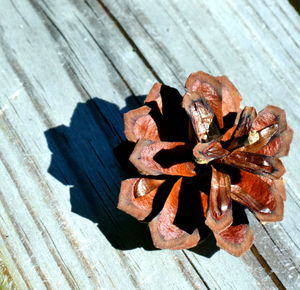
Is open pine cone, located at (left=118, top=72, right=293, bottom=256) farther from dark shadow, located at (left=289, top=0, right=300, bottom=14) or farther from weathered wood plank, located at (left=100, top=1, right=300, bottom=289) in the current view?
dark shadow, located at (left=289, top=0, right=300, bottom=14)

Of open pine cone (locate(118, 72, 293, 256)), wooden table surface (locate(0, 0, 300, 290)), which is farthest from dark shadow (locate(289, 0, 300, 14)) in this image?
open pine cone (locate(118, 72, 293, 256))

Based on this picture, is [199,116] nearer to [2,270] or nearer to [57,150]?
[57,150]

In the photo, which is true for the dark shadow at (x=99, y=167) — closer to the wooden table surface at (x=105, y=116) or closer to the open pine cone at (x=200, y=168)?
the wooden table surface at (x=105, y=116)

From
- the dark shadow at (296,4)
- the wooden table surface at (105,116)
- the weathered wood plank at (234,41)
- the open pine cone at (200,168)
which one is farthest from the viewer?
the dark shadow at (296,4)

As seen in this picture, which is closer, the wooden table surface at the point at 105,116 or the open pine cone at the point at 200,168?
the open pine cone at the point at 200,168

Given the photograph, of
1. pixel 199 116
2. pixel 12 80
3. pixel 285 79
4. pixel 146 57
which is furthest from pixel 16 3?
pixel 285 79

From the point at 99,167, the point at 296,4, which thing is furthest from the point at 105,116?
the point at 296,4

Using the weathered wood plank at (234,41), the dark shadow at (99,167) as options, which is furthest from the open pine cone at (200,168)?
the weathered wood plank at (234,41)

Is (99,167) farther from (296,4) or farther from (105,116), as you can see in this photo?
(296,4)
